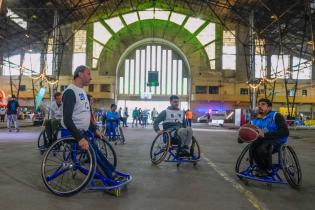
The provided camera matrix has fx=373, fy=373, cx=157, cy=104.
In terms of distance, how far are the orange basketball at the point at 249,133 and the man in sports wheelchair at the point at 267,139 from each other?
0.07 m

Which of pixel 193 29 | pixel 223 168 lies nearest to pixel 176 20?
pixel 193 29

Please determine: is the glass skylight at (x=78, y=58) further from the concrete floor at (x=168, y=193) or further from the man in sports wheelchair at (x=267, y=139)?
the man in sports wheelchair at (x=267, y=139)

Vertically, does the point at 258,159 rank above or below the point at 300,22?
below

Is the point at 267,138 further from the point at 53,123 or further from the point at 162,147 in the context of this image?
the point at 53,123

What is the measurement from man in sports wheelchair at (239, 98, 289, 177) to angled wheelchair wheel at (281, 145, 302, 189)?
0.47 feet

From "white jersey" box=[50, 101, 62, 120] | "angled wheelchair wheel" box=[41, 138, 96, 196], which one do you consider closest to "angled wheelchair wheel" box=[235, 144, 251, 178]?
"angled wheelchair wheel" box=[41, 138, 96, 196]

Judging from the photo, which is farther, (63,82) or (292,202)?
(63,82)

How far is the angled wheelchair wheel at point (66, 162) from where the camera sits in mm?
4508

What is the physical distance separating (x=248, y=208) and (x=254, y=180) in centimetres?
163

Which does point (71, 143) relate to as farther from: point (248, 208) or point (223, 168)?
point (223, 168)

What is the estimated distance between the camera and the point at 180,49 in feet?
163

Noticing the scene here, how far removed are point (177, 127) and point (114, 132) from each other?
236 inches

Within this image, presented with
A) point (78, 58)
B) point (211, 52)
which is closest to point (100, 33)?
point (78, 58)

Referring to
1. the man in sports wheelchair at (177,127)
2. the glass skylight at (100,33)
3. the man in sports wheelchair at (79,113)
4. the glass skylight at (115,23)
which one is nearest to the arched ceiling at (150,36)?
the glass skylight at (115,23)
